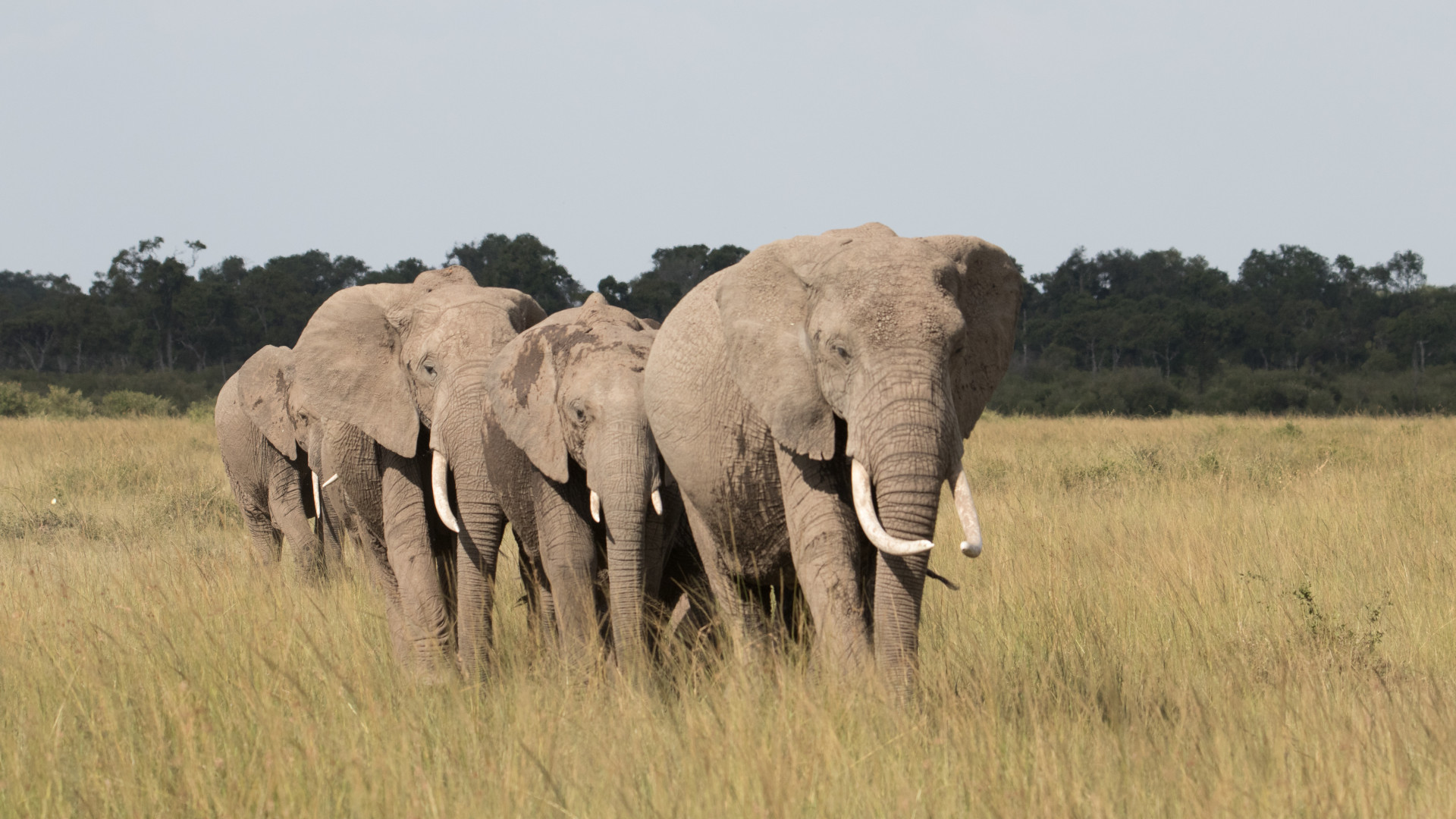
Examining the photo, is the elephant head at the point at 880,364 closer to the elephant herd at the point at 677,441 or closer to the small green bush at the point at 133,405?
the elephant herd at the point at 677,441

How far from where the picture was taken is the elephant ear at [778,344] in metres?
3.79

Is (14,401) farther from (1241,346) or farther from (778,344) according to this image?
(1241,346)

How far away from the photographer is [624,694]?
13.7ft

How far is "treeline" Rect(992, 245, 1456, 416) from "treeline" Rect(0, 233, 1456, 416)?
80 mm

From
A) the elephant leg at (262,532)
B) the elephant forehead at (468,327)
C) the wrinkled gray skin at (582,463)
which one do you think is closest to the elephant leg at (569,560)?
the wrinkled gray skin at (582,463)

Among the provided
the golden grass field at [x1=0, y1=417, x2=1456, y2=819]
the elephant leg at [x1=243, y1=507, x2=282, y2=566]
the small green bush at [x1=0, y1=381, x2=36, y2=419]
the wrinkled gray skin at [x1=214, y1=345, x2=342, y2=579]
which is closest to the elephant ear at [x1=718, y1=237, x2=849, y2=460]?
the golden grass field at [x1=0, y1=417, x2=1456, y2=819]

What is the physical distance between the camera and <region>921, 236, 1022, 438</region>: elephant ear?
4129 mm

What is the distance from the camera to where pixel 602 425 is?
14.7 feet

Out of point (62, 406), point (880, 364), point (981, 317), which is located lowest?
point (62, 406)

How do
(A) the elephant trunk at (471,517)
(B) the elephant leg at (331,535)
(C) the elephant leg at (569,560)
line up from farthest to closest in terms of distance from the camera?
(B) the elephant leg at (331,535), (A) the elephant trunk at (471,517), (C) the elephant leg at (569,560)

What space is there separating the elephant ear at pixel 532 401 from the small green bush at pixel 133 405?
22734 millimetres

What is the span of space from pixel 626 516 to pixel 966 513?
1.35 meters

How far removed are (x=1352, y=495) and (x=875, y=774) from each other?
696cm

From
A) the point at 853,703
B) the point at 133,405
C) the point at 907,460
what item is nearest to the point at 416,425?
the point at 853,703
